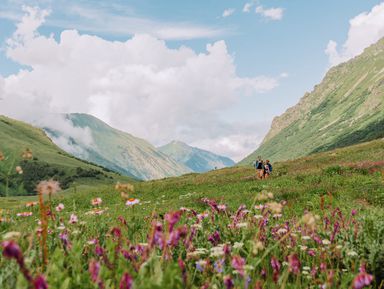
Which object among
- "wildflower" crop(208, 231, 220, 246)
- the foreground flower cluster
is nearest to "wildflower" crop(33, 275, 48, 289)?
the foreground flower cluster

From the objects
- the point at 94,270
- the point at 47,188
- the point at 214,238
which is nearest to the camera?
the point at 94,270

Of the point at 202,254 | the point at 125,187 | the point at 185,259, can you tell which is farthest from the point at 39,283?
the point at 202,254

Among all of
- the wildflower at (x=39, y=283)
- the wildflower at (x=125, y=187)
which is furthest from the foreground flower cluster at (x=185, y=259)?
the wildflower at (x=125, y=187)

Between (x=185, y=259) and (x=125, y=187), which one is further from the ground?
(x=125, y=187)

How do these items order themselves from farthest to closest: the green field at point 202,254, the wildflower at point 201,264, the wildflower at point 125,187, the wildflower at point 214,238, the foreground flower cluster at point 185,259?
the wildflower at point 214,238, the wildflower at point 201,264, the wildflower at point 125,187, the green field at point 202,254, the foreground flower cluster at point 185,259

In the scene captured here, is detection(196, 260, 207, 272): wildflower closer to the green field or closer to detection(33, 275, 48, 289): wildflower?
the green field

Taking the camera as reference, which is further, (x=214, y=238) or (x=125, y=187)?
(x=214, y=238)

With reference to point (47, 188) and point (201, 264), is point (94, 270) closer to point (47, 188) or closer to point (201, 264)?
point (47, 188)

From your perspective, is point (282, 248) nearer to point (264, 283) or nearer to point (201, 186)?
point (264, 283)

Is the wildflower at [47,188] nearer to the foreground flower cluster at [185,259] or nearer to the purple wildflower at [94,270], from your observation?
the foreground flower cluster at [185,259]

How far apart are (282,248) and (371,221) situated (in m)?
1.35

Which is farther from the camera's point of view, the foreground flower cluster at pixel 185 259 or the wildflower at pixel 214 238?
the wildflower at pixel 214 238

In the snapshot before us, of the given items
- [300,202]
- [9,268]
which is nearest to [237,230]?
[9,268]

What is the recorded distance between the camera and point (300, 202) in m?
17.7
